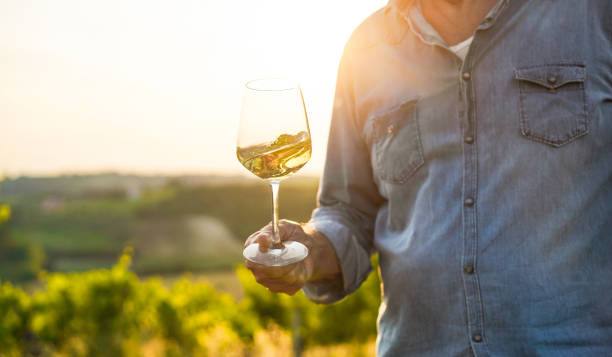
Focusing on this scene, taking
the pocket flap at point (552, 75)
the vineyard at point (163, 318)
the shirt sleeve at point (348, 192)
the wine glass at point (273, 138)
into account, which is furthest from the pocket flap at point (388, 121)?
the vineyard at point (163, 318)

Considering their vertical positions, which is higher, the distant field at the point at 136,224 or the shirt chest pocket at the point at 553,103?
the shirt chest pocket at the point at 553,103

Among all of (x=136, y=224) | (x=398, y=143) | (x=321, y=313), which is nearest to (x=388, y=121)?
(x=398, y=143)

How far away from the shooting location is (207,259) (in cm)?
4812

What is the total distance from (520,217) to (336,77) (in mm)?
1010

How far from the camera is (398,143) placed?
6.87 feet

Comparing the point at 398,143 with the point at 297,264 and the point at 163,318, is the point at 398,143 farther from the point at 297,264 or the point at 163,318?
the point at 163,318

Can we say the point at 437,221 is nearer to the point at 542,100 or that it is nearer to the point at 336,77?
the point at 542,100

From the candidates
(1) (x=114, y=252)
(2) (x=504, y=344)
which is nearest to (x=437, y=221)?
(2) (x=504, y=344)

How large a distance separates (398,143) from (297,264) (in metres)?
0.62

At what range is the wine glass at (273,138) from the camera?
167 cm

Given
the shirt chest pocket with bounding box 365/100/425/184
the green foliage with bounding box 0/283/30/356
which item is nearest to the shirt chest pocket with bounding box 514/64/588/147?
the shirt chest pocket with bounding box 365/100/425/184

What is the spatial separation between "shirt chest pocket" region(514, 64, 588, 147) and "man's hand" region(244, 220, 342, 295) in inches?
33.1

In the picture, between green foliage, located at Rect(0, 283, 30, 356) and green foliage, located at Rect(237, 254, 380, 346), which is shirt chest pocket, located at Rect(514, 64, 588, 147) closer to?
green foliage, located at Rect(0, 283, 30, 356)

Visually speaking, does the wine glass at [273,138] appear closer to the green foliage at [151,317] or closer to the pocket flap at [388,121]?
the pocket flap at [388,121]
